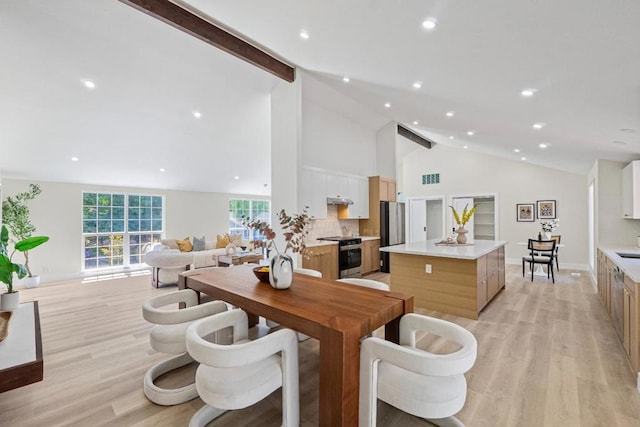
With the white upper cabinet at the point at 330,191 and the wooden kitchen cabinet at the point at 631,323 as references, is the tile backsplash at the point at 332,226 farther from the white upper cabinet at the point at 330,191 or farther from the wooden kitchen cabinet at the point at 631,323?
the wooden kitchen cabinet at the point at 631,323

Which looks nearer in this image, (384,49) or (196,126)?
(384,49)

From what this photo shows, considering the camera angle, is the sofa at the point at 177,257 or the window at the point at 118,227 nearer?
the sofa at the point at 177,257

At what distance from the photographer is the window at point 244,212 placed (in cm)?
932

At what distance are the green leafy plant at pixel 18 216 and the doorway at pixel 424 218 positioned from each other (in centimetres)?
924

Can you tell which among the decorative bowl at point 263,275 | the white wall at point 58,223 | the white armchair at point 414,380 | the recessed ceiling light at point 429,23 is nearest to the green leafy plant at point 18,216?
the white wall at point 58,223

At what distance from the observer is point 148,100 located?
4477mm

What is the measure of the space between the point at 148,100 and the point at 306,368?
4477 millimetres

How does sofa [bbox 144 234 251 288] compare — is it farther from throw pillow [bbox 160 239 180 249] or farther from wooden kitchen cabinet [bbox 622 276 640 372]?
wooden kitchen cabinet [bbox 622 276 640 372]

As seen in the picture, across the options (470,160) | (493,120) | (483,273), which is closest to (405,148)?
(470,160)

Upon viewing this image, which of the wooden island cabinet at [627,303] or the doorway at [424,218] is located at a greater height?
the doorway at [424,218]

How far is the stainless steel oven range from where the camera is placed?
5555 millimetres

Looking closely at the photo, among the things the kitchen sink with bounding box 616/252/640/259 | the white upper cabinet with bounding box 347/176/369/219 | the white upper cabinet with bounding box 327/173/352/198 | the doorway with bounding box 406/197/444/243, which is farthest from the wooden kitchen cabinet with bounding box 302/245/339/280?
the doorway with bounding box 406/197/444/243

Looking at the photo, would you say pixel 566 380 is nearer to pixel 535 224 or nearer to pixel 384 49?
pixel 384 49

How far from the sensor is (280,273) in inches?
88.2
